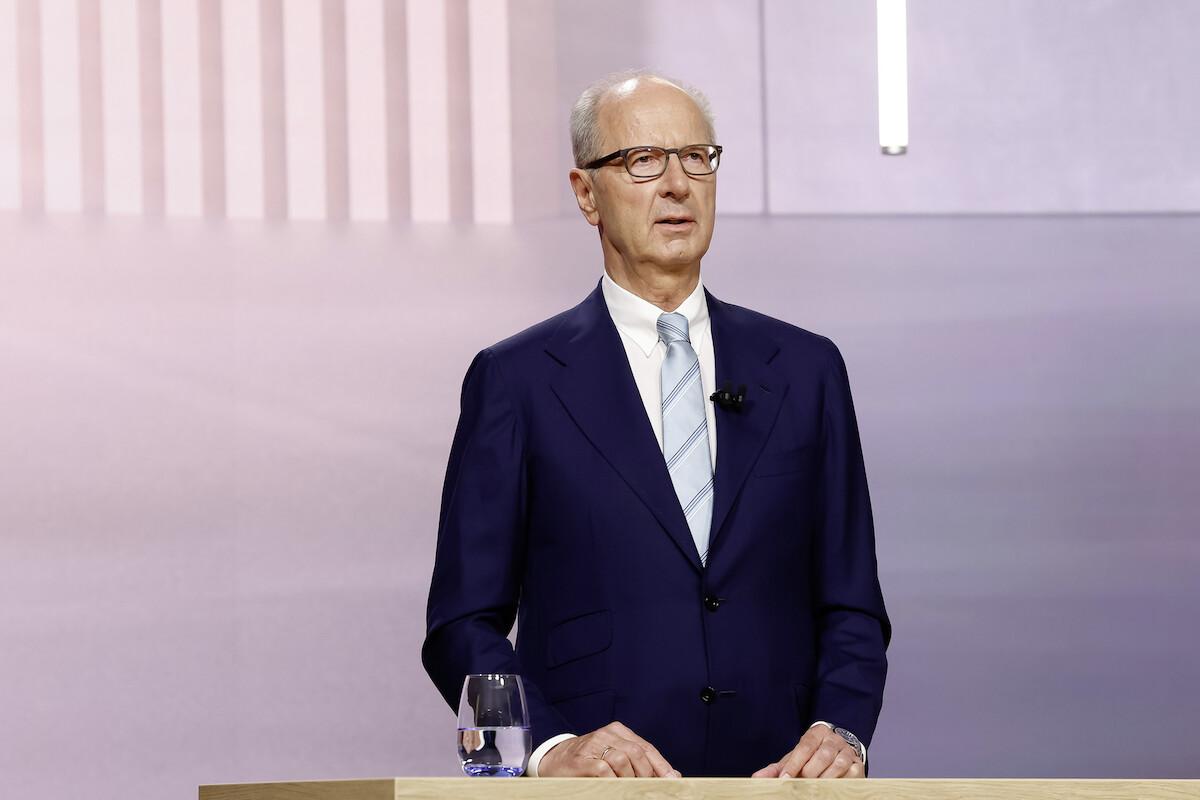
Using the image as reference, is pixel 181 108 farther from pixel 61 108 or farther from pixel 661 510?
pixel 661 510

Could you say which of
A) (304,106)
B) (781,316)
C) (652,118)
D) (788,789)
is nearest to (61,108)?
(304,106)

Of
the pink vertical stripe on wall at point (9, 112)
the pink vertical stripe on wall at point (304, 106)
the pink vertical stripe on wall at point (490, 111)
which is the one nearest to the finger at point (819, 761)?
the pink vertical stripe on wall at point (490, 111)

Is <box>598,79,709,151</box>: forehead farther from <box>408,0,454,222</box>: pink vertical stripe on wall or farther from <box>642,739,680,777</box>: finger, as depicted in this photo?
<box>408,0,454,222</box>: pink vertical stripe on wall

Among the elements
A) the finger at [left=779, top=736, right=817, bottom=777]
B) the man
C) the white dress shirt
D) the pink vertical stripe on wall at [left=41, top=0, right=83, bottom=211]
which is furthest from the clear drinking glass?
the pink vertical stripe on wall at [left=41, top=0, right=83, bottom=211]

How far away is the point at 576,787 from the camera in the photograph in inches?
64.9

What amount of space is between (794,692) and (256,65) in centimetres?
267

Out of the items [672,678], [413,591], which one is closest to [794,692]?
[672,678]

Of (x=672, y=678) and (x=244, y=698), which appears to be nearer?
(x=672, y=678)

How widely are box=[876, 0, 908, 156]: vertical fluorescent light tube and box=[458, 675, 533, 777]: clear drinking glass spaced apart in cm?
243

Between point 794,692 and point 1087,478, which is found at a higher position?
point 1087,478

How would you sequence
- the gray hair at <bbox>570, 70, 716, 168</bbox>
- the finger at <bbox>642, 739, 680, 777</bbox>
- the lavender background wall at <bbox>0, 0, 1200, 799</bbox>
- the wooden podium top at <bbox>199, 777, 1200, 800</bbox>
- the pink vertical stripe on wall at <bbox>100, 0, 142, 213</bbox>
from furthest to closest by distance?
the pink vertical stripe on wall at <bbox>100, 0, 142, 213</bbox>, the lavender background wall at <bbox>0, 0, 1200, 799</bbox>, the gray hair at <bbox>570, 70, 716, 168</bbox>, the finger at <bbox>642, 739, 680, 777</bbox>, the wooden podium top at <bbox>199, 777, 1200, 800</bbox>

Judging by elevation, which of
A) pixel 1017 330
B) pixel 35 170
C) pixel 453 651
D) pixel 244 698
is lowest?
pixel 244 698

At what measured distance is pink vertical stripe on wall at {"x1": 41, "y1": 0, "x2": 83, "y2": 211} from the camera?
13.8ft

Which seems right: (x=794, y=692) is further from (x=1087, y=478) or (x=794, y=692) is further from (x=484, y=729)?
(x=1087, y=478)
